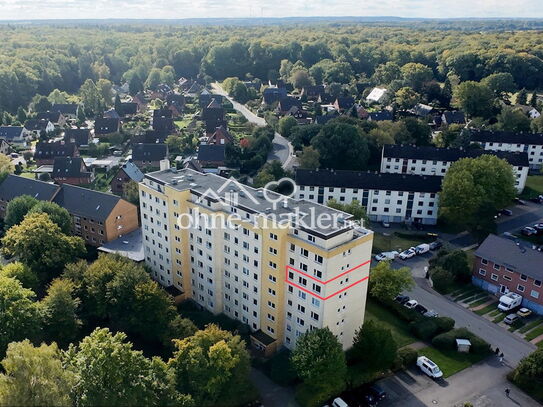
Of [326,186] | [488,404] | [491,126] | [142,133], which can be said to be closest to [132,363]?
[488,404]

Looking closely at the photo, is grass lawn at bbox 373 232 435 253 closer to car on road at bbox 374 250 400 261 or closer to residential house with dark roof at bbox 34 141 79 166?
car on road at bbox 374 250 400 261

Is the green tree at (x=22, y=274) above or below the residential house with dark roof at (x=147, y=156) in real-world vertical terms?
above

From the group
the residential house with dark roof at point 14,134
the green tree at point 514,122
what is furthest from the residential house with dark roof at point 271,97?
the residential house with dark roof at point 14,134

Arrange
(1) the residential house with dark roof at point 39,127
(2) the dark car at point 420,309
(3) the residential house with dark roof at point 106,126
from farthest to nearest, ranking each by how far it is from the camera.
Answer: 1. (1) the residential house with dark roof at point 39,127
2. (3) the residential house with dark roof at point 106,126
3. (2) the dark car at point 420,309

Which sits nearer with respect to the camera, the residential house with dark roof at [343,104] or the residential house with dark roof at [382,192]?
the residential house with dark roof at [382,192]

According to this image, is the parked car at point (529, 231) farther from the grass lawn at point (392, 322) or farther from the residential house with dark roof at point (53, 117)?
the residential house with dark roof at point (53, 117)

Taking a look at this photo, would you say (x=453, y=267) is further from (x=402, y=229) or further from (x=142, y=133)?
(x=142, y=133)
